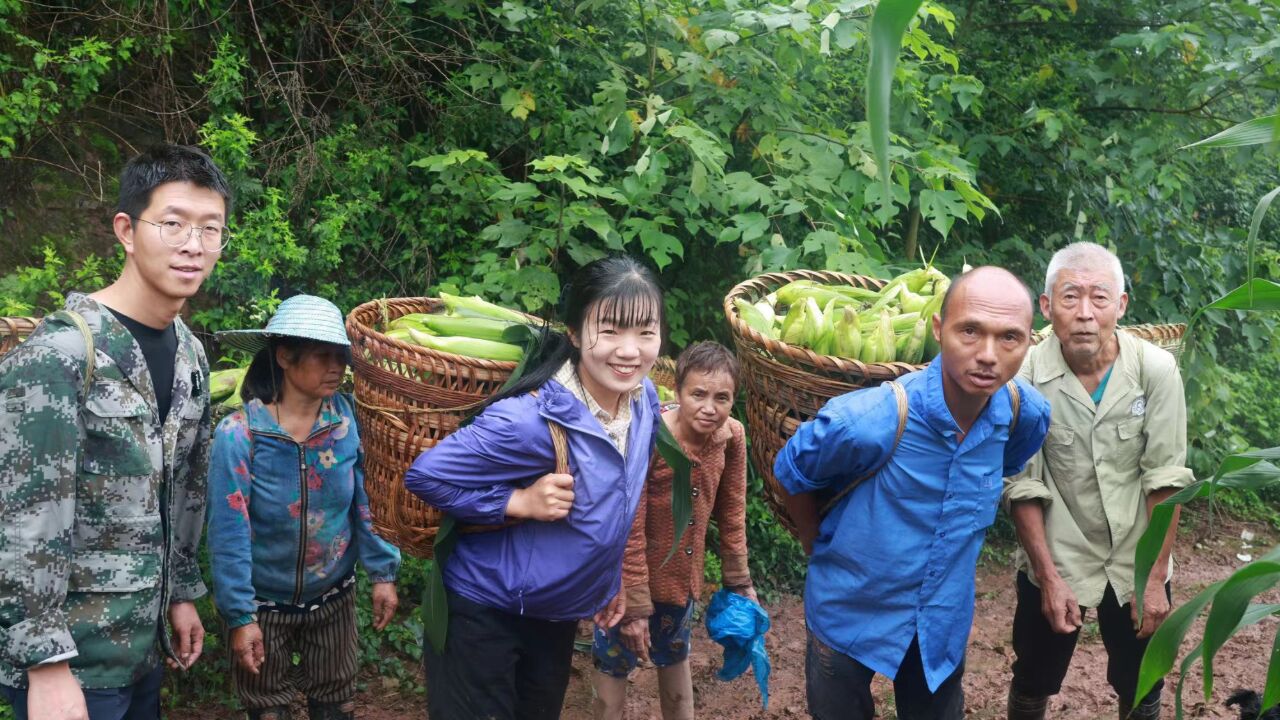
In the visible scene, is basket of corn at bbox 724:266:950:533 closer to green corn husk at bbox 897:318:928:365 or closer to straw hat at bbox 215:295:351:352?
green corn husk at bbox 897:318:928:365

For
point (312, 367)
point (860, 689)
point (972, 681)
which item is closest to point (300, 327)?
point (312, 367)

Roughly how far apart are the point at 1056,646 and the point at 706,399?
4.79ft

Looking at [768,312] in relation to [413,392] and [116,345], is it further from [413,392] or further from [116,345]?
[116,345]

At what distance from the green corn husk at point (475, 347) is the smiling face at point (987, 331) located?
3.79ft

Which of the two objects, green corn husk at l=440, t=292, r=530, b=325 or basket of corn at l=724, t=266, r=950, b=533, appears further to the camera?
green corn husk at l=440, t=292, r=530, b=325

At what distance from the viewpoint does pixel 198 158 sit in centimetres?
245

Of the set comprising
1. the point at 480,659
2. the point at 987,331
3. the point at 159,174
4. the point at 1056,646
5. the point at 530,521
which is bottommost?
the point at 1056,646

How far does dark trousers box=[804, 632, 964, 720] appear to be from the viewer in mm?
2816

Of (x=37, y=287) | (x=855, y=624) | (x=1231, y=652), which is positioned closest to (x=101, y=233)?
(x=37, y=287)

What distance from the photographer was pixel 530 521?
103 inches

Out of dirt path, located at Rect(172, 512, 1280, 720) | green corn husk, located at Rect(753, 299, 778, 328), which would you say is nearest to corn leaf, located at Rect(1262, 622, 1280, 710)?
green corn husk, located at Rect(753, 299, 778, 328)

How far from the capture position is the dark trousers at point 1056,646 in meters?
3.37

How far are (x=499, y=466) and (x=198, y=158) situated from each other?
3.39 ft

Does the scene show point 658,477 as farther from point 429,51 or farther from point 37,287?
point 429,51
